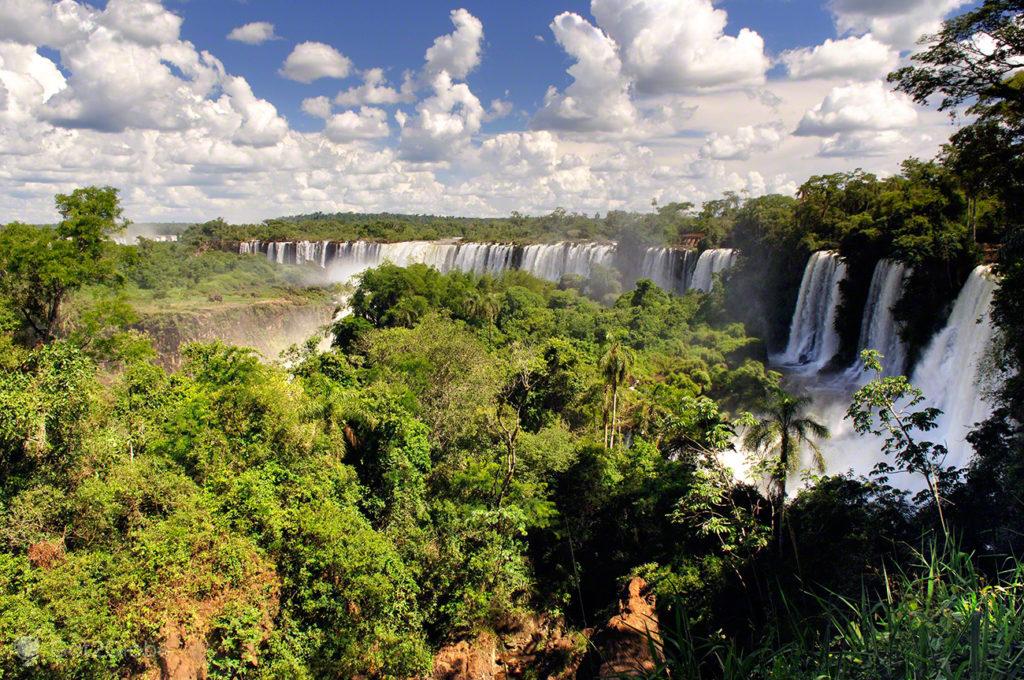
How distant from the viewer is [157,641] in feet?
33.6

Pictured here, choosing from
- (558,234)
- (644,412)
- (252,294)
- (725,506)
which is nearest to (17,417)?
(725,506)

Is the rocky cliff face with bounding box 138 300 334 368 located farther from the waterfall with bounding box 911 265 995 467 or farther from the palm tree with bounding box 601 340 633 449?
the waterfall with bounding box 911 265 995 467

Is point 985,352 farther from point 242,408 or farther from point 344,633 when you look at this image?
point 242,408

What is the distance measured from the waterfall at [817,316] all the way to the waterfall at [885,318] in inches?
145

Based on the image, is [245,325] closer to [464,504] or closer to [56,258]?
[56,258]

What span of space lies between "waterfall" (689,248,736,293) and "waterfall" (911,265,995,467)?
23608mm

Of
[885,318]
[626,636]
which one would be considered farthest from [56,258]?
[885,318]

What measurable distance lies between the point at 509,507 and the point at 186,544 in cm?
824

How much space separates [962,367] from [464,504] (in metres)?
18.6

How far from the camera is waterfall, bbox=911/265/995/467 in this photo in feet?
67.8

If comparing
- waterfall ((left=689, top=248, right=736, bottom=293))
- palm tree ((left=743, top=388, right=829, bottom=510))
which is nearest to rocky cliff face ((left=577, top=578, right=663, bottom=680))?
palm tree ((left=743, top=388, right=829, bottom=510))

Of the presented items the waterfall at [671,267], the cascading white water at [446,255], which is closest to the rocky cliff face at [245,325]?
the cascading white water at [446,255]

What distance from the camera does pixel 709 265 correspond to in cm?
4875

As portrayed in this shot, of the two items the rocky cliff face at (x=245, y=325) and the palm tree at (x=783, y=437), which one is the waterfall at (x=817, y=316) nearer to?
the palm tree at (x=783, y=437)
